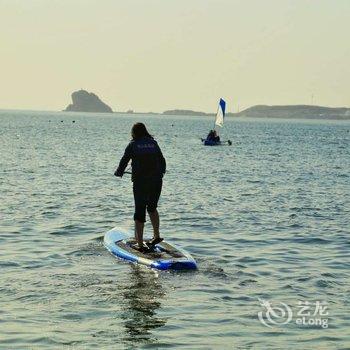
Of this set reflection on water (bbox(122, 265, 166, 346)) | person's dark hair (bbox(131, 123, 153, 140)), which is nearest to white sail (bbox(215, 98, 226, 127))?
person's dark hair (bbox(131, 123, 153, 140))

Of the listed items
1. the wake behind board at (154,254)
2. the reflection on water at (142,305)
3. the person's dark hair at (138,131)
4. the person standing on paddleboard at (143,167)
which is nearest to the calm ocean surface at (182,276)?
the reflection on water at (142,305)

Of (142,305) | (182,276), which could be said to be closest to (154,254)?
(182,276)

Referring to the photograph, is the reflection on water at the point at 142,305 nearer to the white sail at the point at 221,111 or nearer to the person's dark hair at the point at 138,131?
the person's dark hair at the point at 138,131

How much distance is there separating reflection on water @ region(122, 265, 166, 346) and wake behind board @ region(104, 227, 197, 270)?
0.24 meters

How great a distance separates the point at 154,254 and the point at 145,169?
1.66 meters

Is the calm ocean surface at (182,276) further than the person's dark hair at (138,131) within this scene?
No

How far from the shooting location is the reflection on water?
1002 centimetres

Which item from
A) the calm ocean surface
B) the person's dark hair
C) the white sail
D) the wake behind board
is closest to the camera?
the calm ocean surface

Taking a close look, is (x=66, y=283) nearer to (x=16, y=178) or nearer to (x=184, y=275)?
(x=184, y=275)

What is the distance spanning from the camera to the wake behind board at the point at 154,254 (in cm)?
1352

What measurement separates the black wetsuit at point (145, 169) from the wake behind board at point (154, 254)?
33.0 inches

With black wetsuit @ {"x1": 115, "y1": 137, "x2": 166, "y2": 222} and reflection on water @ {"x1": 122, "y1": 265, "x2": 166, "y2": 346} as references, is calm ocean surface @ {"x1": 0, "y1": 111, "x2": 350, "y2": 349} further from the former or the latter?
black wetsuit @ {"x1": 115, "y1": 137, "x2": 166, "y2": 222}

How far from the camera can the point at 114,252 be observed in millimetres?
15055

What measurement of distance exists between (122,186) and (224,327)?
22.2 meters
